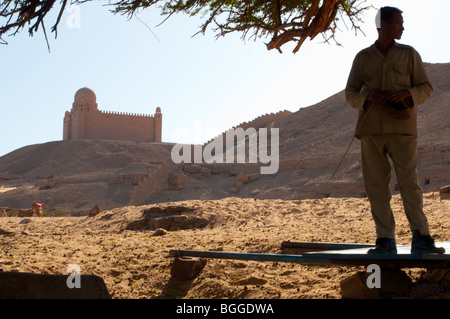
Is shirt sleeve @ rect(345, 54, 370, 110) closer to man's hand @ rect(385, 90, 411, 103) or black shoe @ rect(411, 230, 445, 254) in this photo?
man's hand @ rect(385, 90, 411, 103)

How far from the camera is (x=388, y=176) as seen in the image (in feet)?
11.2

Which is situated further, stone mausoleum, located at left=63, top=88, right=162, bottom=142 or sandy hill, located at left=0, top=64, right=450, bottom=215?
stone mausoleum, located at left=63, top=88, right=162, bottom=142

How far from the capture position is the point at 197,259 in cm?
500

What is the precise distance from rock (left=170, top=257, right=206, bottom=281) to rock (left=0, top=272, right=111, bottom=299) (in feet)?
5.55

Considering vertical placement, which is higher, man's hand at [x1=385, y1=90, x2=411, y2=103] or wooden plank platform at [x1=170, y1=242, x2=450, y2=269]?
man's hand at [x1=385, y1=90, x2=411, y2=103]

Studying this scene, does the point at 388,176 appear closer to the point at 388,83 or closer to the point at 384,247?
the point at 384,247

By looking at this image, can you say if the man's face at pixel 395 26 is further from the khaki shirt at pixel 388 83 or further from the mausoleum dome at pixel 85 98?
the mausoleum dome at pixel 85 98

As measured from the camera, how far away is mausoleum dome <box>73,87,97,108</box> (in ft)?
152

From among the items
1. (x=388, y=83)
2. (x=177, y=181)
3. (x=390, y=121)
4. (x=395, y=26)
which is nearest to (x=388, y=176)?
(x=390, y=121)

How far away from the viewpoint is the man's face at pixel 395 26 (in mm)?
3367

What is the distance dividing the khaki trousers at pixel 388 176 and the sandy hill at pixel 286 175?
13.6 meters

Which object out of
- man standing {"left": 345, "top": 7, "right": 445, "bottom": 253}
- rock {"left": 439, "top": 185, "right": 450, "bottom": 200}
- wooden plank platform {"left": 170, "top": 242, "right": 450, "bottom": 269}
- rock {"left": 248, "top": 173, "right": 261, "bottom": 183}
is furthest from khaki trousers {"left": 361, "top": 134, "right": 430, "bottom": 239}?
rock {"left": 248, "top": 173, "right": 261, "bottom": 183}

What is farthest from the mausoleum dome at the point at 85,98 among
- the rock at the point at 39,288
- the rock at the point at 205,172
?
the rock at the point at 39,288
